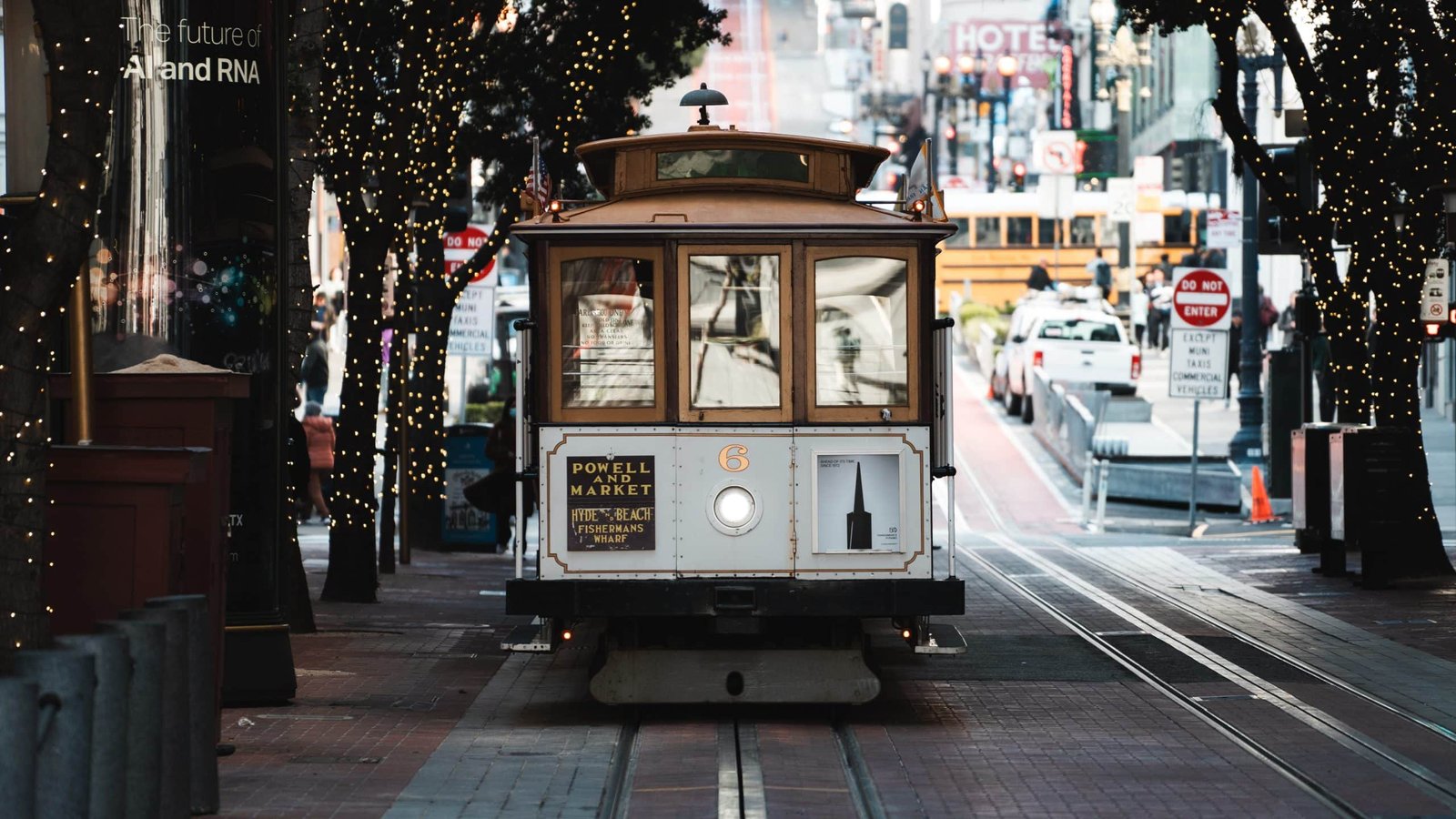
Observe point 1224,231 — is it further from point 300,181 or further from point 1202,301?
point 300,181

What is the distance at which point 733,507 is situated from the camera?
11.4 meters

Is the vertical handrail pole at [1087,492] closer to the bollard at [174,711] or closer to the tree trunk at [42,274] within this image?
the tree trunk at [42,274]

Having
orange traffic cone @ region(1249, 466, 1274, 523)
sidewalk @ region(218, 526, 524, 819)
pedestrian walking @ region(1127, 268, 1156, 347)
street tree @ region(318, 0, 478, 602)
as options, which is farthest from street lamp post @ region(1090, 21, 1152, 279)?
sidewalk @ region(218, 526, 524, 819)

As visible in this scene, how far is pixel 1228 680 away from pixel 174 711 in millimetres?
7325

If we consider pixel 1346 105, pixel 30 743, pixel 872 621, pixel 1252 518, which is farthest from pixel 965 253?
pixel 30 743

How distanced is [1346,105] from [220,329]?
11.6 metres

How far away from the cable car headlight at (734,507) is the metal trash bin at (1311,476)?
35.1 feet

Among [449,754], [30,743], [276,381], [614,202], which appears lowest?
[449,754]

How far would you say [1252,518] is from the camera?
1081 inches

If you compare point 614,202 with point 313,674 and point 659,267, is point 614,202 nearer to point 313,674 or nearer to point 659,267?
point 659,267

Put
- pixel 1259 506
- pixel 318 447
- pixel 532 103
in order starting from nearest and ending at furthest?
pixel 532 103 → pixel 318 447 → pixel 1259 506

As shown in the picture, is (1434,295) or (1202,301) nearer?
(1434,295)

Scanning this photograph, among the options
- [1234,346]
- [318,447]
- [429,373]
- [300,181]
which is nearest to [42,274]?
[300,181]

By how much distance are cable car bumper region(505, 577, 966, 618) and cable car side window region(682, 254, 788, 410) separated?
93 centimetres
